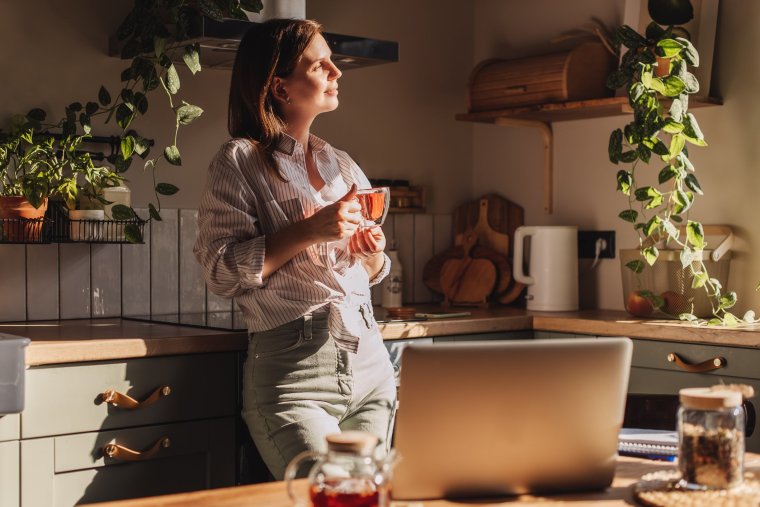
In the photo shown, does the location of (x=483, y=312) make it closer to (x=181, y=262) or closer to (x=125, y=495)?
(x=181, y=262)

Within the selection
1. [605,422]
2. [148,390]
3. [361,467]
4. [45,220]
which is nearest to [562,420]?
[605,422]

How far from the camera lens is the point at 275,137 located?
215 cm

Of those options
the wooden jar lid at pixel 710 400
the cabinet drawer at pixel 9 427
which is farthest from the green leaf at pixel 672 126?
the cabinet drawer at pixel 9 427

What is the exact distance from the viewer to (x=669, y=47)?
278cm

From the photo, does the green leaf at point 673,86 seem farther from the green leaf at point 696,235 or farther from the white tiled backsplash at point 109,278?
the white tiled backsplash at point 109,278

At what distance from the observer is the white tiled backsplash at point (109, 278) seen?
9.07 ft

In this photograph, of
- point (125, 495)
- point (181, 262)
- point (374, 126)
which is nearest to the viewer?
point (125, 495)

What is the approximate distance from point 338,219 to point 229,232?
28 centimetres

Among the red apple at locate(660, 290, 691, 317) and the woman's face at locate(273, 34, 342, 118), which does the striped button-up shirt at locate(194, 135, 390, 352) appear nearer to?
the woman's face at locate(273, 34, 342, 118)

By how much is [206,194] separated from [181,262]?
39.9 inches

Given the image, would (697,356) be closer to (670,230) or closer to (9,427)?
(670,230)

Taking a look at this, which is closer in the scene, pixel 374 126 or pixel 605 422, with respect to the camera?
pixel 605 422

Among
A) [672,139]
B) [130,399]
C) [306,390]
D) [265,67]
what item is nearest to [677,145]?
[672,139]

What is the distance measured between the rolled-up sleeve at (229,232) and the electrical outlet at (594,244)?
64.6 inches
